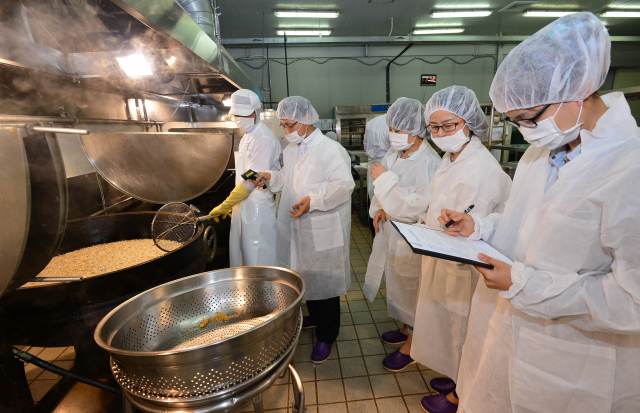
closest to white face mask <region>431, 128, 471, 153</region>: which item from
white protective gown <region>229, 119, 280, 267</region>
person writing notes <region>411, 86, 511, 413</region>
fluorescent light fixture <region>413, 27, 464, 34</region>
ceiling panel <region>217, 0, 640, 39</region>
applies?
person writing notes <region>411, 86, 511, 413</region>

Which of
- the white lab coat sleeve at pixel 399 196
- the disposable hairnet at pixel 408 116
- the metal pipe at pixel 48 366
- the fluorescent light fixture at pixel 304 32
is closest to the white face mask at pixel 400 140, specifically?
the disposable hairnet at pixel 408 116

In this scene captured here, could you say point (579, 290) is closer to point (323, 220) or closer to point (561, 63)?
point (561, 63)

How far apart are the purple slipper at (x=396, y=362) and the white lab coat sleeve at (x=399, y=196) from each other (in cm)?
85

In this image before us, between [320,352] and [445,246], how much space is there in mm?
1261

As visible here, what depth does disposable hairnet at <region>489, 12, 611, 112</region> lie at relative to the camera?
75cm

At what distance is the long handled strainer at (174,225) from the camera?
5.39 ft

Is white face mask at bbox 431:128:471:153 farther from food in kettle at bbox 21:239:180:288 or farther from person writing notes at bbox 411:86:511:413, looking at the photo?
food in kettle at bbox 21:239:180:288

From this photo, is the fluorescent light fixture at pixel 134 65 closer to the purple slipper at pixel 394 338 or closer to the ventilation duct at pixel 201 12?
the ventilation duct at pixel 201 12

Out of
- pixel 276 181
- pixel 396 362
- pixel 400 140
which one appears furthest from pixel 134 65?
pixel 396 362

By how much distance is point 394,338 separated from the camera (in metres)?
1.96

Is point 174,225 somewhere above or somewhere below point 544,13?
below

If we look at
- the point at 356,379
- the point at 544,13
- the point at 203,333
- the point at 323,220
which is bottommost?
the point at 356,379

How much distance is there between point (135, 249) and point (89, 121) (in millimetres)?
871

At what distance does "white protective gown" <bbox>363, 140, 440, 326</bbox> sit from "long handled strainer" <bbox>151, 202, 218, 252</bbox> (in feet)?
3.43
